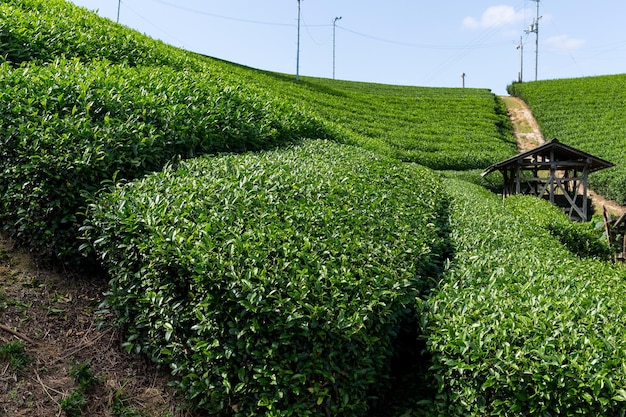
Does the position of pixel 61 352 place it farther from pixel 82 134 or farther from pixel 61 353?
pixel 82 134

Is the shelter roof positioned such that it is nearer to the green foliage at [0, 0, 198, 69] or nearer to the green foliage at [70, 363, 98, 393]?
the green foliage at [0, 0, 198, 69]

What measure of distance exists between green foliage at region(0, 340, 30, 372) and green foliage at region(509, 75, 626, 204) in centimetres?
2566

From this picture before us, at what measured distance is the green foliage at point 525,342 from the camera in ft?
11.9

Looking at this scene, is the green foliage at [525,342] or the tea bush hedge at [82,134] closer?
the green foliage at [525,342]

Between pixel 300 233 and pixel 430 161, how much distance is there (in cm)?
2349

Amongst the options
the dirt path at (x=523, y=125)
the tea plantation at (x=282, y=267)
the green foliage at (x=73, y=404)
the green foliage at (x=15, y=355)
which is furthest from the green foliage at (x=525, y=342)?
the dirt path at (x=523, y=125)

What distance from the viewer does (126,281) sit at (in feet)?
16.3

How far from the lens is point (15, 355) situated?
4660 millimetres

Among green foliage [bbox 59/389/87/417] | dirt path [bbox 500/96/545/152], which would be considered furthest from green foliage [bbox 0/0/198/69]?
dirt path [bbox 500/96/545/152]

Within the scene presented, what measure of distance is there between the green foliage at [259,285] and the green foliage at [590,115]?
23.5 m

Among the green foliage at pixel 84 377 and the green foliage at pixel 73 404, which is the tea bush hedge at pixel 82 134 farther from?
the green foliage at pixel 73 404

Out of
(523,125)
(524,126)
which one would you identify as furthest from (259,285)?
(523,125)

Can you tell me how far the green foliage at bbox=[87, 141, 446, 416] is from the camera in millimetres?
3947

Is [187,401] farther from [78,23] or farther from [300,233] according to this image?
[78,23]
